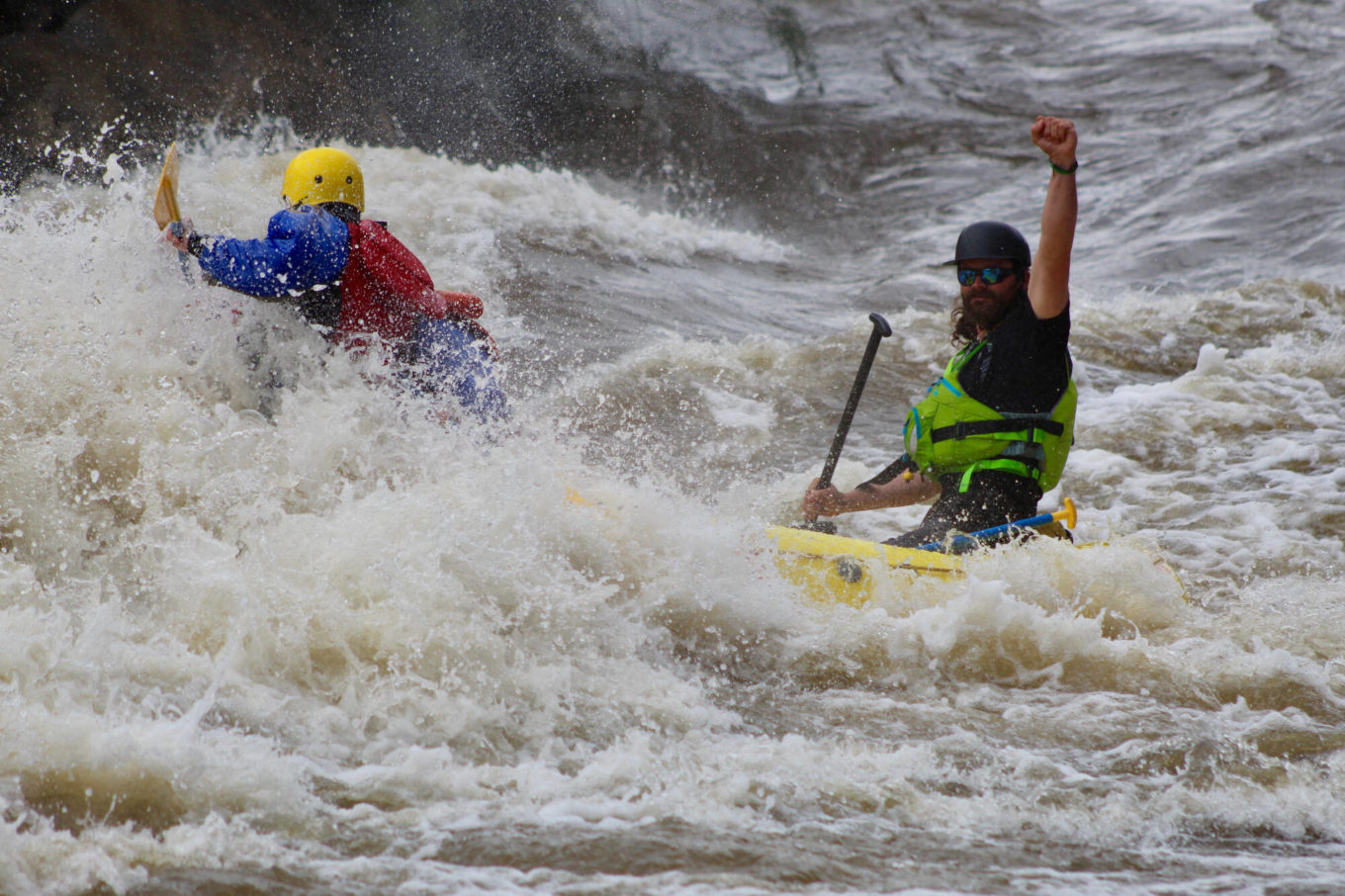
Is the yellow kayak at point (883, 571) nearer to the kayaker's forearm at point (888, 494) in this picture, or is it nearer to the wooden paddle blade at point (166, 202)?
the kayaker's forearm at point (888, 494)

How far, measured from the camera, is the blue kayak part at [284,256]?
428 centimetres

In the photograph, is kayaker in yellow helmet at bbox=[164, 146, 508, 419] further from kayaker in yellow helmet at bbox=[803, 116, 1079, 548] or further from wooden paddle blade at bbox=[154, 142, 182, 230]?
kayaker in yellow helmet at bbox=[803, 116, 1079, 548]

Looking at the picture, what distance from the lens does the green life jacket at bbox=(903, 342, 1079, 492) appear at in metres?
4.02

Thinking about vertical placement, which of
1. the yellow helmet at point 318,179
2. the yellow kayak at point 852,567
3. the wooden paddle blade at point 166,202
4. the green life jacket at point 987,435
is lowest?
the yellow kayak at point 852,567

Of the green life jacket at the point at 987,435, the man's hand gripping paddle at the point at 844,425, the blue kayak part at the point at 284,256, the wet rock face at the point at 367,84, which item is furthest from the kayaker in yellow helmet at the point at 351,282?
the wet rock face at the point at 367,84

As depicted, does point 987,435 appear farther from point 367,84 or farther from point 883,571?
point 367,84

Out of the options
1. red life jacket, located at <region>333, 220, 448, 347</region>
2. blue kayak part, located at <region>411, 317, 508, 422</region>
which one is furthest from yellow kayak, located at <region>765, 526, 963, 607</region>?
red life jacket, located at <region>333, 220, 448, 347</region>

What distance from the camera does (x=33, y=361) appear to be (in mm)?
4211

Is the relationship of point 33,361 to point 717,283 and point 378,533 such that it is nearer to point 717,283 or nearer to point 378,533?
point 378,533

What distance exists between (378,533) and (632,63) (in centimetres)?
1422

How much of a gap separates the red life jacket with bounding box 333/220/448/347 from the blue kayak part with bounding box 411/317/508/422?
8 cm

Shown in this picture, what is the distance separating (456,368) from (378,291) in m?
0.45

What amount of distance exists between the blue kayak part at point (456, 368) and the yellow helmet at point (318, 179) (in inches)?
22.5

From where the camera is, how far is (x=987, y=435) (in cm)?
405
